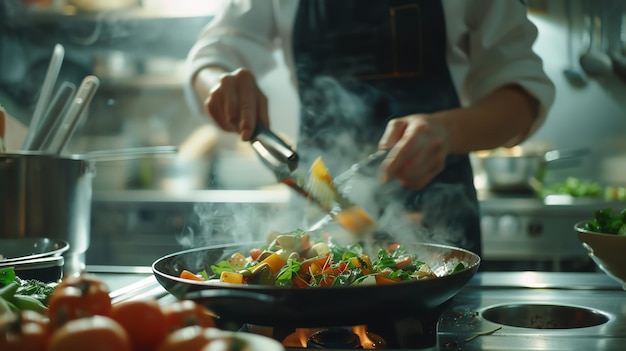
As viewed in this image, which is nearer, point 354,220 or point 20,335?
point 20,335

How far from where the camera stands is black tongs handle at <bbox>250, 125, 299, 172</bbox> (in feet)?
3.59

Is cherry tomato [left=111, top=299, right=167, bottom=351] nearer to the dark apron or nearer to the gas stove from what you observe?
the gas stove

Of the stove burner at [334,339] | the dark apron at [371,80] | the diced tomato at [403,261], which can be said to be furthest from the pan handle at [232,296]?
the dark apron at [371,80]

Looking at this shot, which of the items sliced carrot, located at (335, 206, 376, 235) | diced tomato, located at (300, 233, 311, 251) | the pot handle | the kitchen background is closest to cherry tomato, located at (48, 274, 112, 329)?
diced tomato, located at (300, 233, 311, 251)

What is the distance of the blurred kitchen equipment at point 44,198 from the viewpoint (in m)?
1.12

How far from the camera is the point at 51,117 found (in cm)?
125

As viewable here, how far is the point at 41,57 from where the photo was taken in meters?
3.37

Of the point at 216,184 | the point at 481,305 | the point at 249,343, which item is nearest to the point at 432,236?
the point at 481,305

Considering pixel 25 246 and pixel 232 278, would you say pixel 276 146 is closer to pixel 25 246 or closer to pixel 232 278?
pixel 232 278

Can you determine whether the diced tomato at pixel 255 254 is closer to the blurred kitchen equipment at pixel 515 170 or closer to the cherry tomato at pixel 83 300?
the cherry tomato at pixel 83 300

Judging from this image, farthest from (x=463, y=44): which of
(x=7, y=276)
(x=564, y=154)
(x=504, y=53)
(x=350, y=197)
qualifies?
(x=564, y=154)

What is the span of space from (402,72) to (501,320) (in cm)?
82

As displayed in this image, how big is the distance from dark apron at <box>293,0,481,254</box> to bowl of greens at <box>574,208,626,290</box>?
21.1 inches

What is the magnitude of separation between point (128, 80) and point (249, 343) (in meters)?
3.19
